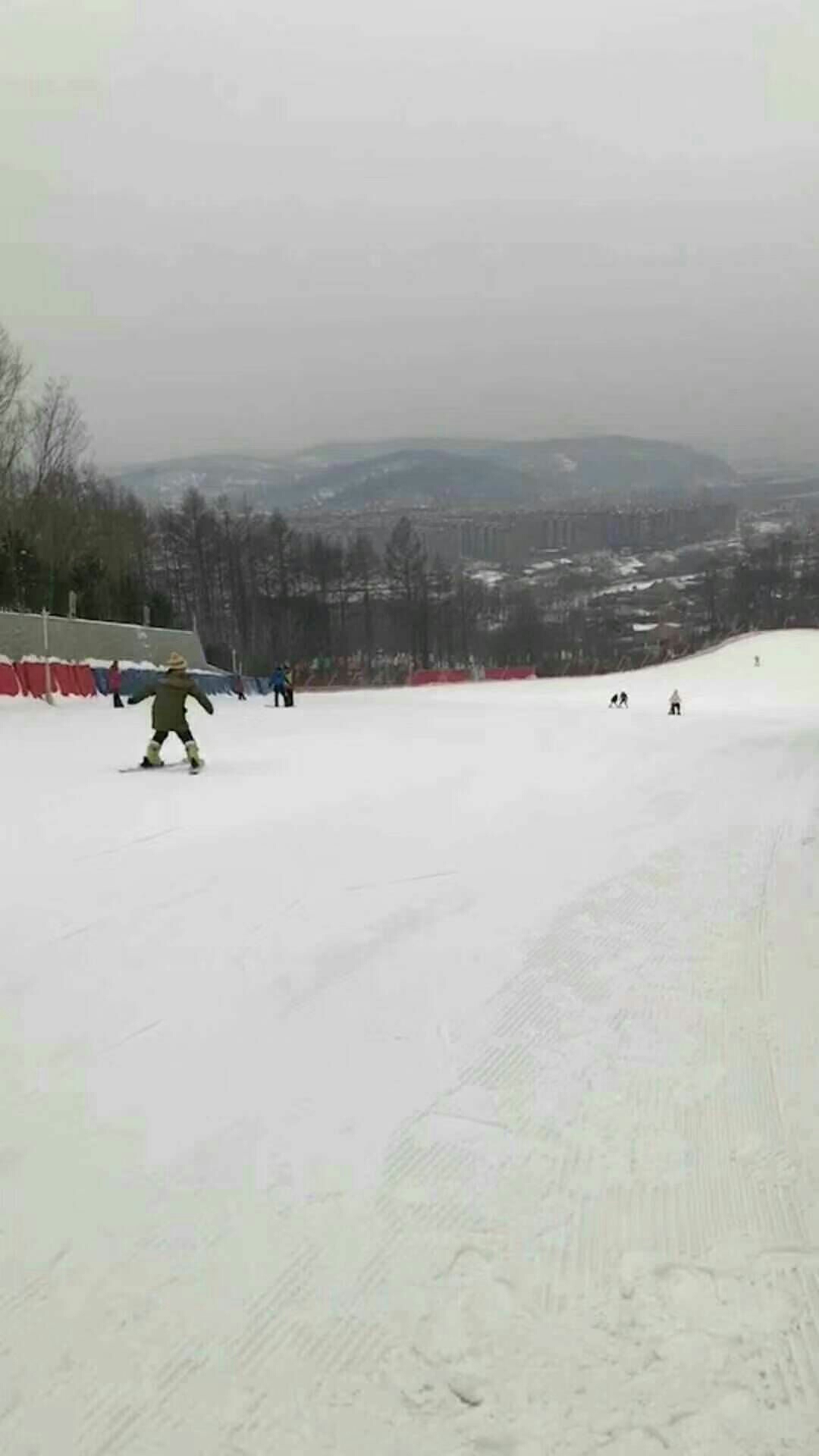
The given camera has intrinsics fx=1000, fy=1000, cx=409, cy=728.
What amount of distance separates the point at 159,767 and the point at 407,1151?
1220cm

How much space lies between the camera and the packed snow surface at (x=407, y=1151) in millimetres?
2621

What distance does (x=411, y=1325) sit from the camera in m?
2.87

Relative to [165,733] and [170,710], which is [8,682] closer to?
[165,733]

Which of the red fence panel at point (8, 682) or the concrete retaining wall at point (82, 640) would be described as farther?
the concrete retaining wall at point (82, 640)

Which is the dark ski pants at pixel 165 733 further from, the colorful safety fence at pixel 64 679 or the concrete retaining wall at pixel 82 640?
the concrete retaining wall at pixel 82 640

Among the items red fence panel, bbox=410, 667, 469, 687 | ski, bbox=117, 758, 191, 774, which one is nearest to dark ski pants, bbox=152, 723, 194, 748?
ski, bbox=117, 758, 191, 774

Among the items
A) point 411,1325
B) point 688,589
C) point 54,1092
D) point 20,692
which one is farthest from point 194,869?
point 688,589

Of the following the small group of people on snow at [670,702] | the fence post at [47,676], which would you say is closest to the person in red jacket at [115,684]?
the fence post at [47,676]

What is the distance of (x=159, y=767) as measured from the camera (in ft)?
50.4

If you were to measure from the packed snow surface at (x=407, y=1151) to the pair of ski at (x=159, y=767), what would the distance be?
18.4 feet

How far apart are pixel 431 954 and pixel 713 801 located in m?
7.33

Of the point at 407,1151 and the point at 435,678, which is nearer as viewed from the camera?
the point at 407,1151

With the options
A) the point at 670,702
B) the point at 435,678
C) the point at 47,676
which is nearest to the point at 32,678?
the point at 47,676

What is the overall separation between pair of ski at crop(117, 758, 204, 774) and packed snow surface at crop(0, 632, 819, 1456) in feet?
18.4
